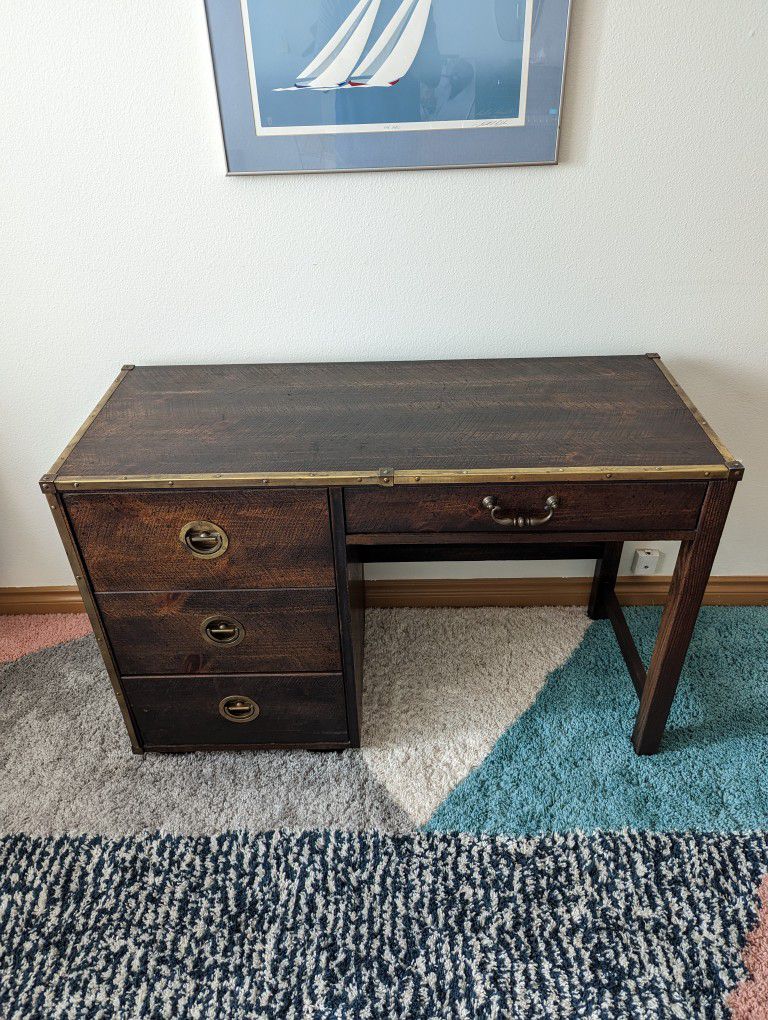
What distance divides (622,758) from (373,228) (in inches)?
46.4

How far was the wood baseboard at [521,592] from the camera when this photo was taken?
187 cm

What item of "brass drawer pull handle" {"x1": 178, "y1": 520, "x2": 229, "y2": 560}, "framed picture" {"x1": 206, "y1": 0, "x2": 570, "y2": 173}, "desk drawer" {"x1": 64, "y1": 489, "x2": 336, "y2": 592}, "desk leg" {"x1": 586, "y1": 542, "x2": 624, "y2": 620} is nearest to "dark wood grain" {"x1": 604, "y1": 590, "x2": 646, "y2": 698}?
"desk leg" {"x1": 586, "y1": 542, "x2": 624, "y2": 620}

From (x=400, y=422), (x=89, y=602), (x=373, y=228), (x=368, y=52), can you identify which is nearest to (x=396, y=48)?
(x=368, y=52)

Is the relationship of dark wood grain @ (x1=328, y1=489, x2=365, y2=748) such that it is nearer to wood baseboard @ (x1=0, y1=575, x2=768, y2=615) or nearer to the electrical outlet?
wood baseboard @ (x1=0, y1=575, x2=768, y2=615)

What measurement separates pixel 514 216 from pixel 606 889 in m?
1.25

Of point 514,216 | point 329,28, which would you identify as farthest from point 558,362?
point 329,28

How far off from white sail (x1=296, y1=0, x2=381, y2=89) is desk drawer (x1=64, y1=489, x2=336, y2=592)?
74 cm

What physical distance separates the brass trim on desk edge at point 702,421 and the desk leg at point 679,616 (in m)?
0.04

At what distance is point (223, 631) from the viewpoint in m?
1.37

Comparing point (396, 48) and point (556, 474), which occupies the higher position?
point (396, 48)

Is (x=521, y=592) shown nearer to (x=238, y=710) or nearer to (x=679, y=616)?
(x=679, y=616)

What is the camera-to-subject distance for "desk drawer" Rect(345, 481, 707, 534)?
118 centimetres

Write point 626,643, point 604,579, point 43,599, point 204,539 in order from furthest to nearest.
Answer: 1. point 43,599
2. point 604,579
3. point 626,643
4. point 204,539

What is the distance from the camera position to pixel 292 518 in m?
1.21
